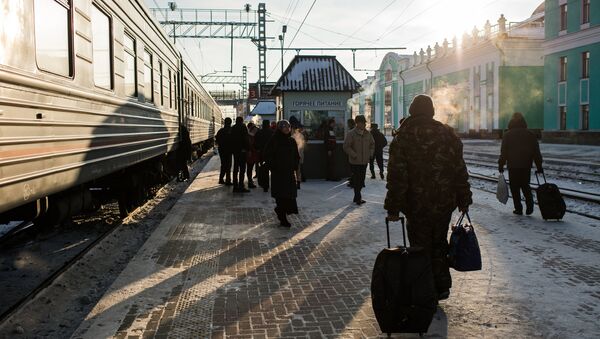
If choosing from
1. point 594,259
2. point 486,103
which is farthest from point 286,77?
point 486,103

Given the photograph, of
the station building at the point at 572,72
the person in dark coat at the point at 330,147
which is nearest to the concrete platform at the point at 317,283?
the person in dark coat at the point at 330,147

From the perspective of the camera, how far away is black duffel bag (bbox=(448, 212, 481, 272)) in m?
4.44

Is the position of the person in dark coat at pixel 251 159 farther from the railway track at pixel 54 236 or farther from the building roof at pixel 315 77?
the railway track at pixel 54 236

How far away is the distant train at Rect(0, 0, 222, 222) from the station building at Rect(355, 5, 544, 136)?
3169 centimetres

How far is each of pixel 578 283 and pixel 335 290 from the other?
2145 millimetres

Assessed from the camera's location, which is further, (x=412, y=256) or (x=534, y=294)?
(x=534, y=294)

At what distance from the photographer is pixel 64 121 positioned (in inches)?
200

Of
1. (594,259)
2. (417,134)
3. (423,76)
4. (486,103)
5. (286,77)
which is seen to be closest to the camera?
(417,134)

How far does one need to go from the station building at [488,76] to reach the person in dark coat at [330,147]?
24.6 metres

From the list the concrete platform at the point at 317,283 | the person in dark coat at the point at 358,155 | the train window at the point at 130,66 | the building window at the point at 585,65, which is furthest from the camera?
the building window at the point at 585,65

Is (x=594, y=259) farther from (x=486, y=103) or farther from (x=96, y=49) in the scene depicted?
(x=486, y=103)

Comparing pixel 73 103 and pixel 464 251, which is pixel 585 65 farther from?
pixel 73 103

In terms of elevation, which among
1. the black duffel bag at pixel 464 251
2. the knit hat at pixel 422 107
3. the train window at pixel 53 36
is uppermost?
the train window at pixel 53 36

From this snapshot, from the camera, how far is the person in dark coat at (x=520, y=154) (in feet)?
30.2
